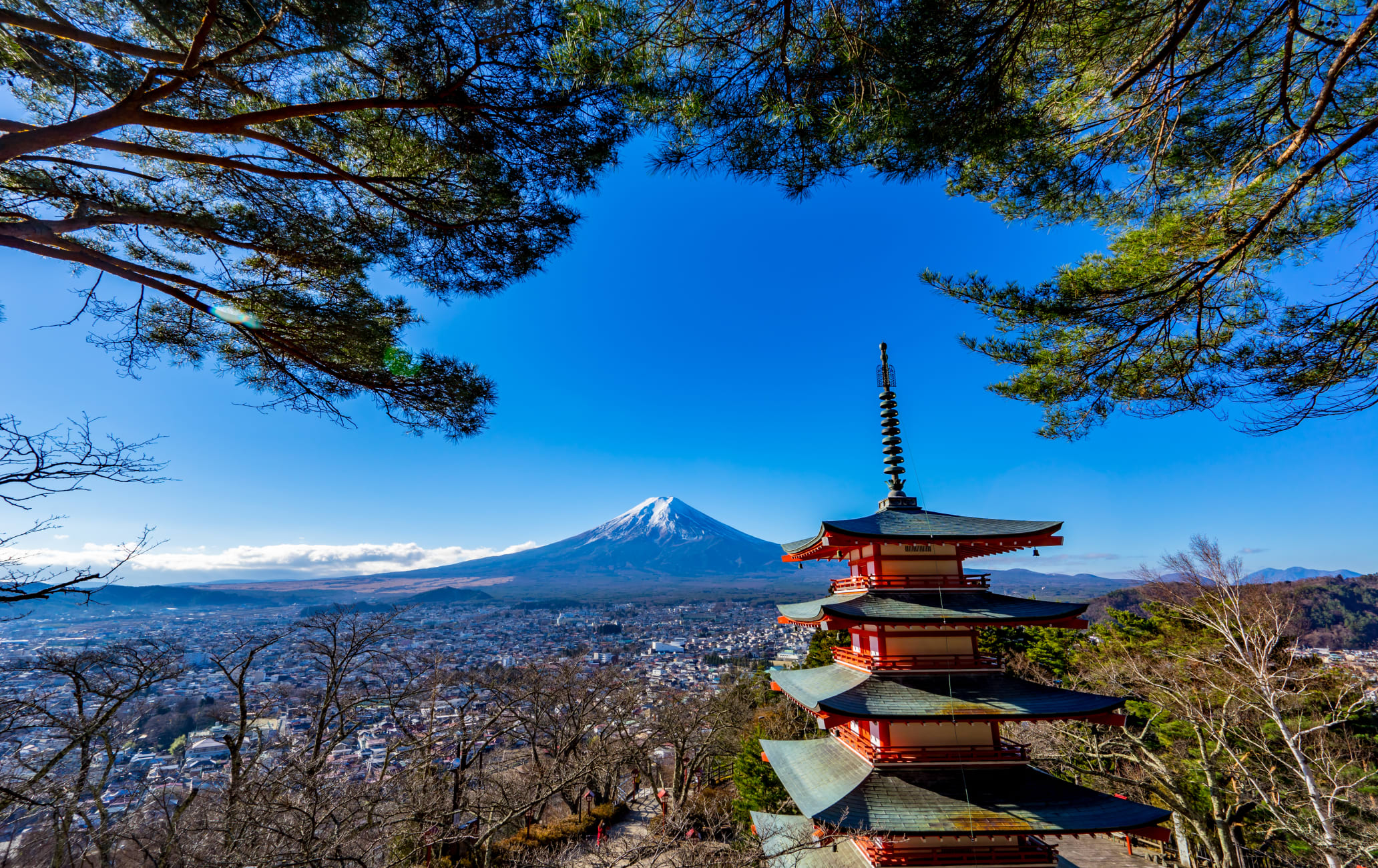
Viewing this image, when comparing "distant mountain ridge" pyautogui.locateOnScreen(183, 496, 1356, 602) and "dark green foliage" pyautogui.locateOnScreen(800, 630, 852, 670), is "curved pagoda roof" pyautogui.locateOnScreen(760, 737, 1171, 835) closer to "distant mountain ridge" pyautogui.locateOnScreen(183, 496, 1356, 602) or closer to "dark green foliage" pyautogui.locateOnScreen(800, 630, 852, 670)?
"dark green foliage" pyautogui.locateOnScreen(800, 630, 852, 670)

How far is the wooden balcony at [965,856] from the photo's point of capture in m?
5.76

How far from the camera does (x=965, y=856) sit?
19.0 ft

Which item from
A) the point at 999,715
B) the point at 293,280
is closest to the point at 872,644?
the point at 999,715

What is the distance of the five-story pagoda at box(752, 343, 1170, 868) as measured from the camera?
5680mm

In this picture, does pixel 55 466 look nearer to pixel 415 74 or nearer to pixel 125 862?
pixel 415 74

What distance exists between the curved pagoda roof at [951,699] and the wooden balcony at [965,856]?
1.40 m

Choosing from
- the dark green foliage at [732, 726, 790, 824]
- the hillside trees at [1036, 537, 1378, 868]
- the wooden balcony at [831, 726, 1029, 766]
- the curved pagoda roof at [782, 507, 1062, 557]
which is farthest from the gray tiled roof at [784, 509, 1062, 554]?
the dark green foliage at [732, 726, 790, 824]

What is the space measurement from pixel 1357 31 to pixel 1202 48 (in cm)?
92

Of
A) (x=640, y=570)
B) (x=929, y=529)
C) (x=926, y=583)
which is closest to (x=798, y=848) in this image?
(x=926, y=583)

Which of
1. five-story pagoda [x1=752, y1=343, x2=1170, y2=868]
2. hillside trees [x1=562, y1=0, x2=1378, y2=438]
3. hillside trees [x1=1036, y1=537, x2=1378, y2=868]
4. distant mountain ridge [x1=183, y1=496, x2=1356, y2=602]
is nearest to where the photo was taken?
hillside trees [x1=562, y1=0, x2=1378, y2=438]

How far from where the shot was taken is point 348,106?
11.9 ft

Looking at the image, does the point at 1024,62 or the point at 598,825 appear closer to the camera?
the point at 1024,62

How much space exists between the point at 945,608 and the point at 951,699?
105 centimetres

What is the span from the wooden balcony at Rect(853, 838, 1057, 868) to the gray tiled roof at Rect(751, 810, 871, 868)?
36 centimetres
